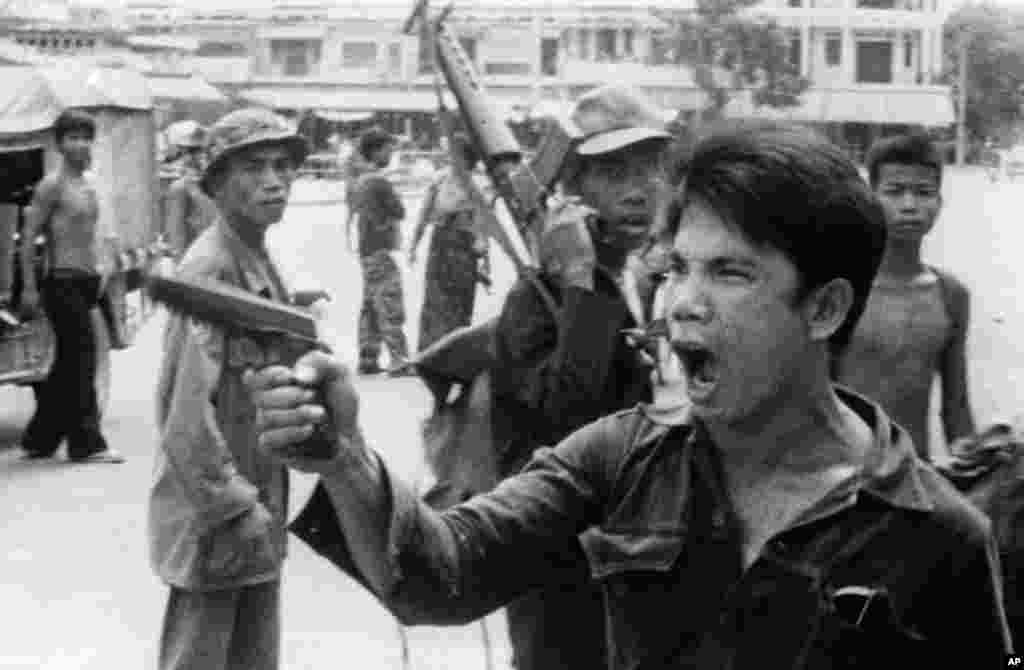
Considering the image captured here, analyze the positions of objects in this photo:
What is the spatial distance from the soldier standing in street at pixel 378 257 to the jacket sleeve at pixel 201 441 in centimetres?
926

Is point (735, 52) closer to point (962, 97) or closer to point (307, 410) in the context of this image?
point (962, 97)

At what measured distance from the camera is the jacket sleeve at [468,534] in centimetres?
220

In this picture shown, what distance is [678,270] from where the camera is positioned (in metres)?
2.33

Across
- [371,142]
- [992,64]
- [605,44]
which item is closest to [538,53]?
[605,44]

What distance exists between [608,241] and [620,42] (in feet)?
228

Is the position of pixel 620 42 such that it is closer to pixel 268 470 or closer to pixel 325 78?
pixel 325 78

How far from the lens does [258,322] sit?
82.1 inches

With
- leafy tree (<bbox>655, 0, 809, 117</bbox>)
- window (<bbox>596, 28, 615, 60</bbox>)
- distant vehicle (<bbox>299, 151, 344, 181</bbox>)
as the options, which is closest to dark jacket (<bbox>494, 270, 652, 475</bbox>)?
leafy tree (<bbox>655, 0, 809, 117</bbox>)

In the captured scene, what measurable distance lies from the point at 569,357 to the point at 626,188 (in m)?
0.53

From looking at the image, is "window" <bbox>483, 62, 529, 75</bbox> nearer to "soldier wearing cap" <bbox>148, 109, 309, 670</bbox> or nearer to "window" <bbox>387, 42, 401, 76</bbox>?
"window" <bbox>387, 42, 401, 76</bbox>

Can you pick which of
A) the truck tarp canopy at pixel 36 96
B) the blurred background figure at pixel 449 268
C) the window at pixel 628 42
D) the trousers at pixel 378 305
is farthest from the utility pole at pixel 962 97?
the truck tarp canopy at pixel 36 96

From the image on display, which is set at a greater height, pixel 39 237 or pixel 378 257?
pixel 39 237

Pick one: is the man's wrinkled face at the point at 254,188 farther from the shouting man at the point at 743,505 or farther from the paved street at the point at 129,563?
the shouting man at the point at 743,505

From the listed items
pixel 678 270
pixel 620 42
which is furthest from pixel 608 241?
pixel 620 42
